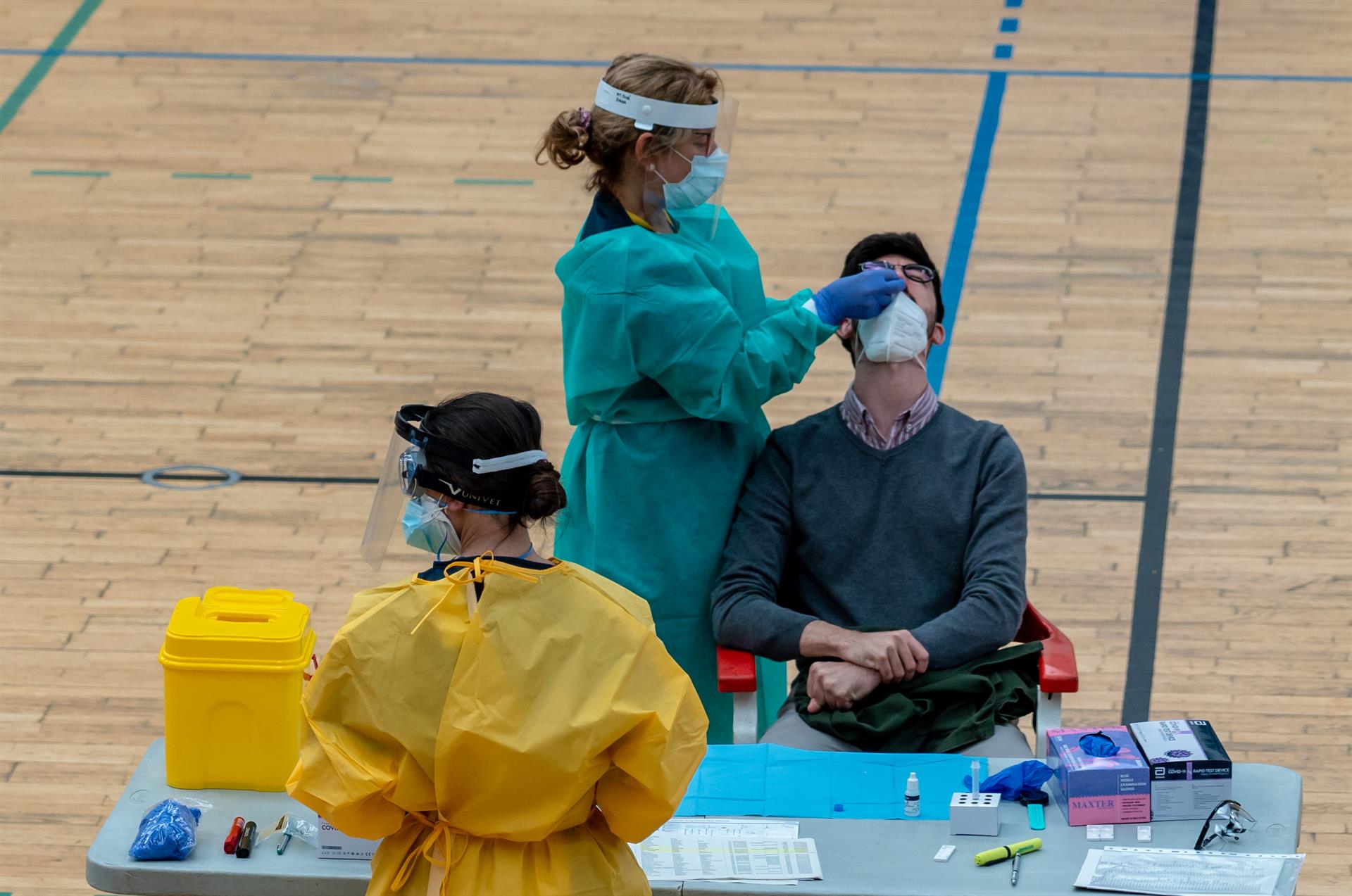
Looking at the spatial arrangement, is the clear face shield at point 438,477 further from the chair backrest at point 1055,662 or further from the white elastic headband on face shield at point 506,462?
the chair backrest at point 1055,662

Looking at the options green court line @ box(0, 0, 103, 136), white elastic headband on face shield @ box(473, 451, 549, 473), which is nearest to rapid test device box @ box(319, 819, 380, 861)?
white elastic headband on face shield @ box(473, 451, 549, 473)

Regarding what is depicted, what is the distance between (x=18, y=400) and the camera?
19.8 ft

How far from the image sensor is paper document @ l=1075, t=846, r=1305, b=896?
2.67 m

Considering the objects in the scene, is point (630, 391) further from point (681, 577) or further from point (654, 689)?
point (654, 689)

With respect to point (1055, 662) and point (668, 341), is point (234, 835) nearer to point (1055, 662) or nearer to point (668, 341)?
point (668, 341)

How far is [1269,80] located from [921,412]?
17.7ft

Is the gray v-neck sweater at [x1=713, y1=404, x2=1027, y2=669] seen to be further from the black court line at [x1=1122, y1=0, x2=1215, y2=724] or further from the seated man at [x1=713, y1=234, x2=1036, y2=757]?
the black court line at [x1=1122, y1=0, x2=1215, y2=724]

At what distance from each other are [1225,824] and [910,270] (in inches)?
49.1

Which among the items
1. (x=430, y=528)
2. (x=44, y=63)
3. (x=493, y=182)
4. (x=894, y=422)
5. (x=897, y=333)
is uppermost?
(x=430, y=528)

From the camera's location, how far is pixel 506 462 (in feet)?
7.82

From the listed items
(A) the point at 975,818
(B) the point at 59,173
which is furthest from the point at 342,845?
(B) the point at 59,173

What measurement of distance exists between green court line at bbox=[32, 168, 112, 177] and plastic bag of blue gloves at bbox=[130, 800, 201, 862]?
538cm

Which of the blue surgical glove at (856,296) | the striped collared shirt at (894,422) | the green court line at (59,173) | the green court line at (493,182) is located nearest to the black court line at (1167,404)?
the striped collared shirt at (894,422)

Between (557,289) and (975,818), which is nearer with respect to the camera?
(975,818)
